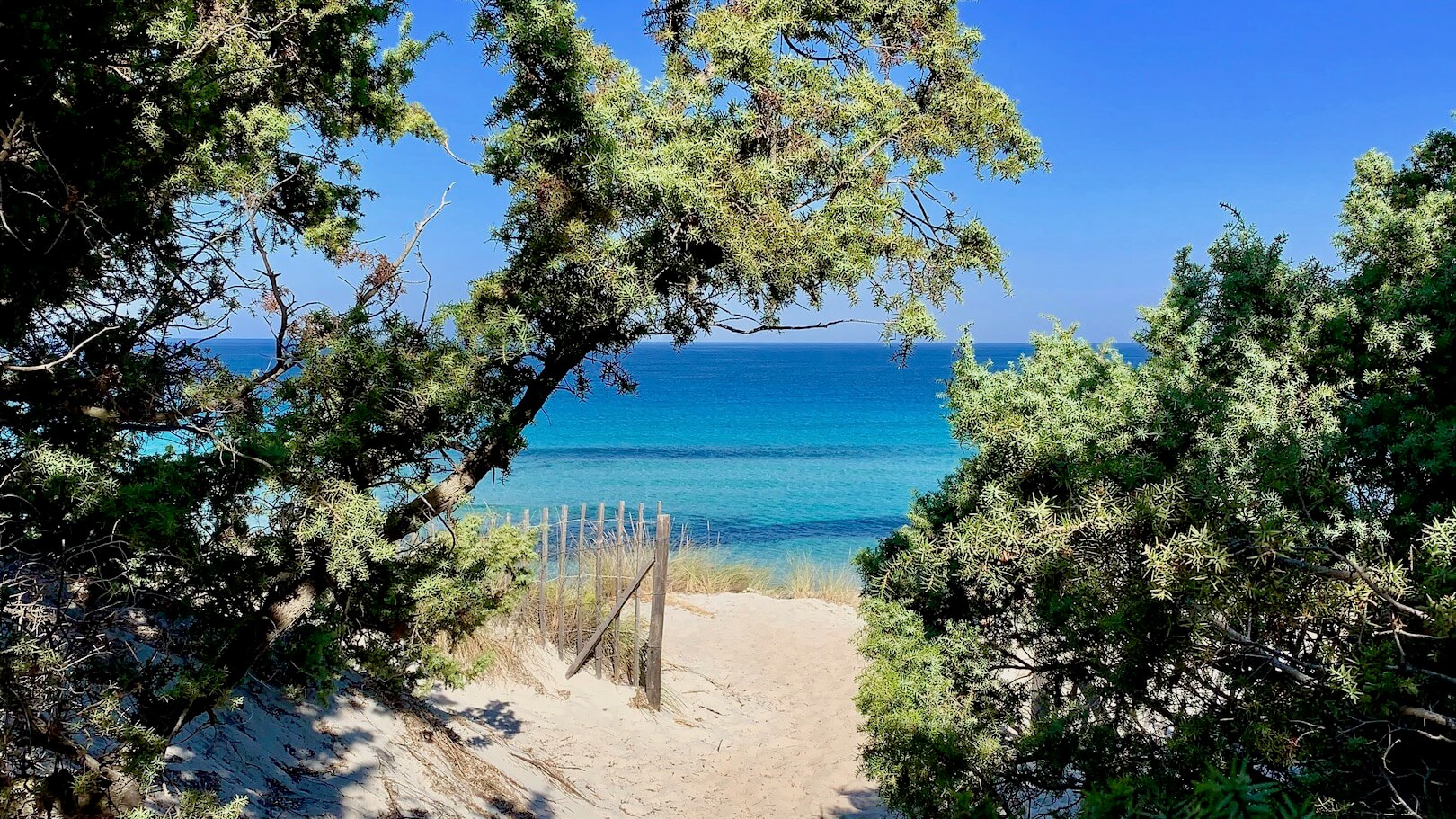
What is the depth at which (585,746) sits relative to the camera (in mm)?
8117

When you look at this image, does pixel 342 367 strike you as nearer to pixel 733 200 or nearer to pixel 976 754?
pixel 733 200

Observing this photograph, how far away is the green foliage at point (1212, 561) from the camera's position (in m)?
2.92

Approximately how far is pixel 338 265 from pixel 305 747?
9.89 ft

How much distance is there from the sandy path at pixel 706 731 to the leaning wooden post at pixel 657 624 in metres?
0.23

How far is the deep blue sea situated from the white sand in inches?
96.8

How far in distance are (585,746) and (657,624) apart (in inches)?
59.7

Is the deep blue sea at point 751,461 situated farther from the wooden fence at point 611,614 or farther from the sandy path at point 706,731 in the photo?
the sandy path at point 706,731

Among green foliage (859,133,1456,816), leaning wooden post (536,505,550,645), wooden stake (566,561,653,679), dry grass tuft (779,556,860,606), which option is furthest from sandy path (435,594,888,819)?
dry grass tuft (779,556,860,606)

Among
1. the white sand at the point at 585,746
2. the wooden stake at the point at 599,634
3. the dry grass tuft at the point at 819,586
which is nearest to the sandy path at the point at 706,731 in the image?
the white sand at the point at 585,746

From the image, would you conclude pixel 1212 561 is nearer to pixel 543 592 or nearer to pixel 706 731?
pixel 706 731

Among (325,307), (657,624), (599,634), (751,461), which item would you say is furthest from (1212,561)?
(751,461)

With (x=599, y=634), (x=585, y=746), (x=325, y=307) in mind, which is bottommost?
(x=585, y=746)

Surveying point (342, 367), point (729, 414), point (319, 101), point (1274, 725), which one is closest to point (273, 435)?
point (342, 367)

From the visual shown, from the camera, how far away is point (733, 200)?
4.53 meters
